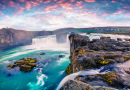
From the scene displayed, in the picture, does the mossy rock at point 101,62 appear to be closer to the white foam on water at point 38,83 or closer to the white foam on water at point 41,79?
the white foam on water at point 38,83

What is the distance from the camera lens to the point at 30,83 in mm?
23281

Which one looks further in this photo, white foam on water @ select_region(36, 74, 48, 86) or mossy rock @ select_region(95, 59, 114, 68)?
white foam on water @ select_region(36, 74, 48, 86)

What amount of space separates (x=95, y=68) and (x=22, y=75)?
31.8 metres

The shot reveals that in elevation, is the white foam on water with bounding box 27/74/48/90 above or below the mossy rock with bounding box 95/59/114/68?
below

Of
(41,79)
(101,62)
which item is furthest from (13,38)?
(101,62)

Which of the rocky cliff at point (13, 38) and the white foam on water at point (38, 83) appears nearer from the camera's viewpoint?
the white foam on water at point (38, 83)

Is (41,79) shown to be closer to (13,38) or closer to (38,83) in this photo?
(38,83)

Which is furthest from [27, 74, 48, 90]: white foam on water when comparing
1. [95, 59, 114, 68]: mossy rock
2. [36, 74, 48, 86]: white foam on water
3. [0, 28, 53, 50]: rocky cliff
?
[0, 28, 53, 50]: rocky cliff

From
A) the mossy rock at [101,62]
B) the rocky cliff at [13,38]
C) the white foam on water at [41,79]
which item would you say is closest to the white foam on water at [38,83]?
the white foam on water at [41,79]

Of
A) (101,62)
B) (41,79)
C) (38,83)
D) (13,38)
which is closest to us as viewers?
(101,62)

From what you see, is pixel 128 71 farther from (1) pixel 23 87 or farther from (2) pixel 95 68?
(1) pixel 23 87

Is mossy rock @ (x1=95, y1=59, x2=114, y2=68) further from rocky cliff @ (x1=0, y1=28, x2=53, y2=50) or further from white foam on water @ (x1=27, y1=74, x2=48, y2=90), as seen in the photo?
rocky cliff @ (x1=0, y1=28, x2=53, y2=50)

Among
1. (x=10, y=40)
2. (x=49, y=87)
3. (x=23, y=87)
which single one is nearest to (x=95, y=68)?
(x=49, y=87)

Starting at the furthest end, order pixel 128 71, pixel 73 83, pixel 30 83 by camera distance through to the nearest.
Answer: pixel 30 83 → pixel 128 71 → pixel 73 83
